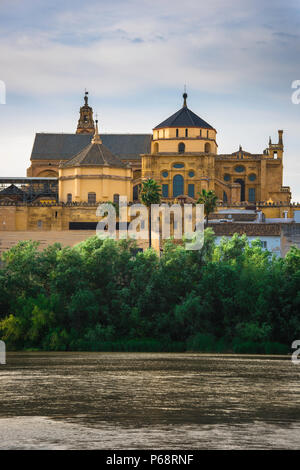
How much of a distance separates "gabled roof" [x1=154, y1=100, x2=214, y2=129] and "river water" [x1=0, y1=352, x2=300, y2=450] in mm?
58880

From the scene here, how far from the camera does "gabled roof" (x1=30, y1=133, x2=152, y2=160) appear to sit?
362 ft

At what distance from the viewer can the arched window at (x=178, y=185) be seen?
103438 millimetres

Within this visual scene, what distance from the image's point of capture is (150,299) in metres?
58.2

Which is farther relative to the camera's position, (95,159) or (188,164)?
(188,164)

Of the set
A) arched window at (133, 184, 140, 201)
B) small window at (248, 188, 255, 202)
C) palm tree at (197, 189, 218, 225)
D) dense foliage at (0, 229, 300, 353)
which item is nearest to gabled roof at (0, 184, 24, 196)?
arched window at (133, 184, 140, 201)

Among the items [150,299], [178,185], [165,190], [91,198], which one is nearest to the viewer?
[150,299]

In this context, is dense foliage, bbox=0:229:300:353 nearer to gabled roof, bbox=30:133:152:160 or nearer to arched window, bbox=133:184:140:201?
arched window, bbox=133:184:140:201

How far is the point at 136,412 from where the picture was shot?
3198 cm

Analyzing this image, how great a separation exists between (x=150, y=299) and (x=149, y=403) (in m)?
24.4

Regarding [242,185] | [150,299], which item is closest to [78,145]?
[242,185]

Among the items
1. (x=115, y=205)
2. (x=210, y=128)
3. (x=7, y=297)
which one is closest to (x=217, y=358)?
(x=7, y=297)

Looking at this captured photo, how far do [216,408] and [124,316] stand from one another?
24910 millimetres

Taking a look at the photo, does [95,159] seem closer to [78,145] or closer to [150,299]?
[78,145]

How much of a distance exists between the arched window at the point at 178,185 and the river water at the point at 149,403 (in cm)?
5540
